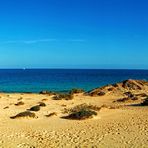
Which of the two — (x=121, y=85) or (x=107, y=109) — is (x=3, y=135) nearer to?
(x=107, y=109)

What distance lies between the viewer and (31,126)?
71.7 feet

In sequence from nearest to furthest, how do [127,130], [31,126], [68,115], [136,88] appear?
[127,130] < [31,126] < [68,115] < [136,88]

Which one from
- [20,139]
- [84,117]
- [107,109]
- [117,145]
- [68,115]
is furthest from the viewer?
[107,109]

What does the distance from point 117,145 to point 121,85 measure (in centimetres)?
3131

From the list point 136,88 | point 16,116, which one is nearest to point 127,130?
point 16,116

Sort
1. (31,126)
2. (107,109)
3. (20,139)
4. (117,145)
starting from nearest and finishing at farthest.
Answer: (117,145), (20,139), (31,126), (107,109)

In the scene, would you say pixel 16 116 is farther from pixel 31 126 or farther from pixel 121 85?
pixel 121 85

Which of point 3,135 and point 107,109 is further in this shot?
point 107,109

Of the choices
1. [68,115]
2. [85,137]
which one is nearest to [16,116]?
[68,115]

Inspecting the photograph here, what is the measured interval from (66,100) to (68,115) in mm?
11837

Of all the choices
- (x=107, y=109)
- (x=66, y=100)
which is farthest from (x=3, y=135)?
(x=66, y=100)

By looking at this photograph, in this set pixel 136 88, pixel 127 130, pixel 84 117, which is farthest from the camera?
pixel 136 88

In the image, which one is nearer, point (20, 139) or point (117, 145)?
point (117, 145)

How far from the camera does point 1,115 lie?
2625 centimetres
